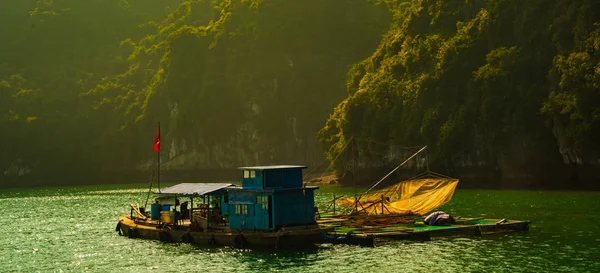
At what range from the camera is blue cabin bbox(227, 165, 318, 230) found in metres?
46.2

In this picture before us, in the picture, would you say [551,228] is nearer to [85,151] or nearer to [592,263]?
[592,263]

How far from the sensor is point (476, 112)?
99.8 m

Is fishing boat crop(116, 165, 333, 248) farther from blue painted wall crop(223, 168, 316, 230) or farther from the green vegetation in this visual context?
the green vegetation

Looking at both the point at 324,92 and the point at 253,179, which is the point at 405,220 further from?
the point at 324,92

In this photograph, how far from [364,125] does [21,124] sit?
86.3m

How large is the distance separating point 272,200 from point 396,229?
764 cm

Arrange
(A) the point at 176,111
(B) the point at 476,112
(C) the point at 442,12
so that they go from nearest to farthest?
(B) the point at 476,112 → (C) the point at 442,12 → (A) the point at 176,111

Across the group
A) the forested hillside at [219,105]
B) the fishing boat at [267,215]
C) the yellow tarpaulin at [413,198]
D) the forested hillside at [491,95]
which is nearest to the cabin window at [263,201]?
the fishing boat at [267,215]

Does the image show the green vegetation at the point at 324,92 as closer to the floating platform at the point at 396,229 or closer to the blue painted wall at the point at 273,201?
the floating platform at the point at 396,229

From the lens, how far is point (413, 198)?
190 feet

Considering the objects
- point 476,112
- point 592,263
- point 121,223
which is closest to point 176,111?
point 476,112

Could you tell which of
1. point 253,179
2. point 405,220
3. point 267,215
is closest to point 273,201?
point 267,215

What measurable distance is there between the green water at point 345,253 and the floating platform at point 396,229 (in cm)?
80

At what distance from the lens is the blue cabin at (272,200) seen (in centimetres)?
4616
